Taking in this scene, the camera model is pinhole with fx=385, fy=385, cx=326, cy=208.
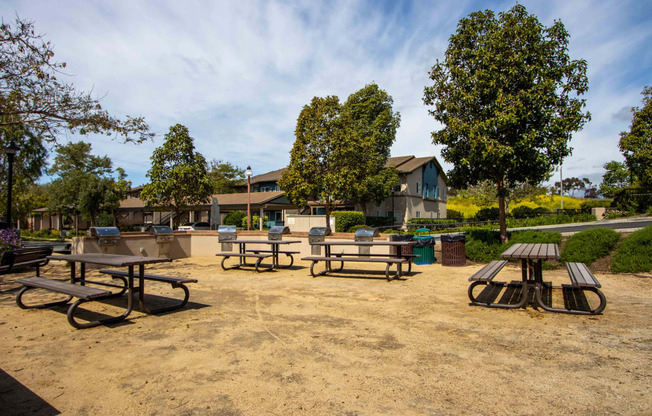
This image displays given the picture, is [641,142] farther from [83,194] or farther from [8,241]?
[83,194]

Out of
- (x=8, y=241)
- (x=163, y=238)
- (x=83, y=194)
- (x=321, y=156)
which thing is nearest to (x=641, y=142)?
(x=321, y=156)

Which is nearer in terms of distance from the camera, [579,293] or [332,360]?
[332,360]

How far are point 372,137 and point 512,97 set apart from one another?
1788cm

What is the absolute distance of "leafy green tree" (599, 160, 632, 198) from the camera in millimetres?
50112

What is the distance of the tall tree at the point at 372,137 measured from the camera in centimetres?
2778

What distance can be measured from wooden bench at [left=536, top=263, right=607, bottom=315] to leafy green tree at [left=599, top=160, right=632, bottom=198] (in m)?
52.9

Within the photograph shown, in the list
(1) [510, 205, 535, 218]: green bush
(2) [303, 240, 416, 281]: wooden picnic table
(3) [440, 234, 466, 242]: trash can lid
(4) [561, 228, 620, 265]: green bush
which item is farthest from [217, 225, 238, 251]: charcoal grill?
(1) [510, 205, 535, 218]: green bush

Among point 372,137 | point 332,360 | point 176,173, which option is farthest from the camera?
point 372,137

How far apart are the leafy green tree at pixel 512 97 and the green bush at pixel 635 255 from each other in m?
2.98

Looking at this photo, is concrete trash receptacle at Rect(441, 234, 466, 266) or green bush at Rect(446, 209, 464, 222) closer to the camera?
concrete trash receptacle at Rect(441, 234, 466, 266)

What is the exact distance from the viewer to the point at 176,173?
25.5m

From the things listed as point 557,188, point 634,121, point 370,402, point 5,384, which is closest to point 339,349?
point 370,402

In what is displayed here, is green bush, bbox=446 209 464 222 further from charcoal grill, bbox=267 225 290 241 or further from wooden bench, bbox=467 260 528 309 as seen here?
wooden bench, bbox=467 260 528 309

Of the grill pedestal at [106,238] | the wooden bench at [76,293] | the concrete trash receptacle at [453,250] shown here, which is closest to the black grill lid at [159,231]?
the grill pedestal at [106,238]
